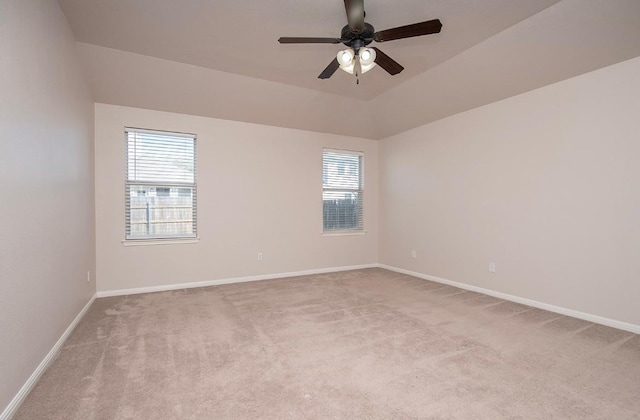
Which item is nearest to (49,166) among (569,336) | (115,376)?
(115,376)

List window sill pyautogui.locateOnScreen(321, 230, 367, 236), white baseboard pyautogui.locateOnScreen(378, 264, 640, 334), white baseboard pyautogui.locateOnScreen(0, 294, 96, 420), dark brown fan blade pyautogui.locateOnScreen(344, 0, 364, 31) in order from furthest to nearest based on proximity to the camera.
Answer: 1. window sill pyautogui.locateOnScreen(321, 230, 367, 236)
2. white baseboard pyautogui.locateOnScreen(378, 264, 640, 334)
3. dark brown fan blade pyautogui.locateOnScreen(344, 0, 364, 31)
4. white baseboard pyautogui.locateOnScreen(0, 294, 96, 420)

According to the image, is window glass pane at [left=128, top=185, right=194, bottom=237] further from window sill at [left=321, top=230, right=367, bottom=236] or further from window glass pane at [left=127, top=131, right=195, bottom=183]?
window sill at [left=321, top=230, right=367, bottom=236]

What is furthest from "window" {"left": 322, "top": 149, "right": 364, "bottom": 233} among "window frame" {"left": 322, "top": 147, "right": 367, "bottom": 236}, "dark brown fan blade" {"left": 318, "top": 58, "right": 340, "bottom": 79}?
"dark brown fan blade" {"left": 318, "top": 58, "right": 340, "bottom": 79}

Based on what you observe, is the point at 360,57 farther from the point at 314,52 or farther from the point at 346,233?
the point at 346,233

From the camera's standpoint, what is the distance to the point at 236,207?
15.6 ft

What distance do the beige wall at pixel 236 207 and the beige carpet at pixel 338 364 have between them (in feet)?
2.68

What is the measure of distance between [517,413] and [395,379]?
694 millimetres

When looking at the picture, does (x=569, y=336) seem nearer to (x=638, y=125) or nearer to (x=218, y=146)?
(x=638, y=125)

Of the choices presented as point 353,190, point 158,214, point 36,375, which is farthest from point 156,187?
point 353,190

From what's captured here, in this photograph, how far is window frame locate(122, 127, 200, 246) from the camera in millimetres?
4102

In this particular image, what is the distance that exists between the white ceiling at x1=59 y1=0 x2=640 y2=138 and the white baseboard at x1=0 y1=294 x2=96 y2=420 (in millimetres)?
2842

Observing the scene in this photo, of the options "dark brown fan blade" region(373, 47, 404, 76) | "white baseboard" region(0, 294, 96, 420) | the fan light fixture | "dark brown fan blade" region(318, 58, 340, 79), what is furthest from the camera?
"dark brown fan blade" region(318, 58, 340, 79)

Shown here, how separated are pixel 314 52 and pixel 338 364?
A: 10.2ft

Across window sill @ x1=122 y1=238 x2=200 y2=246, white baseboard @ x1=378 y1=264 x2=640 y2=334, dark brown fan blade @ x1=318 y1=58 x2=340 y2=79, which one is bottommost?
white baseboard @ x1=378 y1=264 x2=640 y2=334
